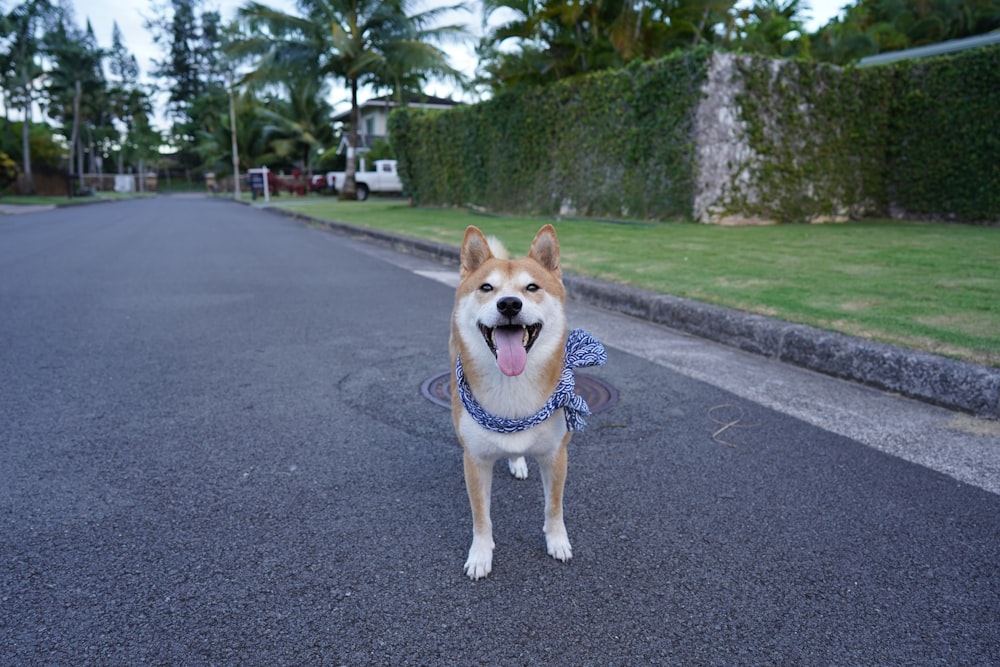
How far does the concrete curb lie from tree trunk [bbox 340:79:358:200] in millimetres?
24358

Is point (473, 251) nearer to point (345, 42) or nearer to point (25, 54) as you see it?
point (345, 42)

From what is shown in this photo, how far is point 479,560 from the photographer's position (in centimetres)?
224

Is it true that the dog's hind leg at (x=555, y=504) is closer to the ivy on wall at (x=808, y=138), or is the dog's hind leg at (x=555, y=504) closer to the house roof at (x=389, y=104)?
the ivy on wall at (x=808, y=138)

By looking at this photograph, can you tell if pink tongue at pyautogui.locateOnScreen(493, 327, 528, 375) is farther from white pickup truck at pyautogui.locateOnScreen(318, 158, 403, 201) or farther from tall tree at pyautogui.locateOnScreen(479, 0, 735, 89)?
white pickup truck at pyautogui.locateOnScreen(318, 158, 403, 201)

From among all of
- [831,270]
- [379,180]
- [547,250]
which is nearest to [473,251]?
[547,250]

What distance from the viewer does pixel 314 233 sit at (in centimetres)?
1652

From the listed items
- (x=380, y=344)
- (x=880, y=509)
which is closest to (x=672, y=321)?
(x=380, y=344)

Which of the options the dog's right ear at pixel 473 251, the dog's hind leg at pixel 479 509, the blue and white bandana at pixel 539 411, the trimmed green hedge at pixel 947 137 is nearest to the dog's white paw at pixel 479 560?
the dog's hind leg at pixel 479 509

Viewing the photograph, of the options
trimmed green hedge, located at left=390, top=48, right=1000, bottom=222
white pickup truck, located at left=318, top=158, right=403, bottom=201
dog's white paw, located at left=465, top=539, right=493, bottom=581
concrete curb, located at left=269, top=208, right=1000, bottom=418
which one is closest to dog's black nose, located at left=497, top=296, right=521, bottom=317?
dog's white paw, located at left=465, top=539, right=493, bottom=581

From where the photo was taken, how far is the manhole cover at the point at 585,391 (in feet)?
12.5

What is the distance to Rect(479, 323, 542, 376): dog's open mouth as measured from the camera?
2234 mm

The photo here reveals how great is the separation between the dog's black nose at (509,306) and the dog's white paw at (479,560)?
0.81 m

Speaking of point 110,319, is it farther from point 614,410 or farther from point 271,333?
point 614,410

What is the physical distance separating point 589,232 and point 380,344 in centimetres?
758
